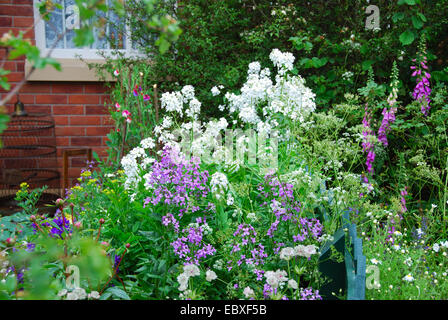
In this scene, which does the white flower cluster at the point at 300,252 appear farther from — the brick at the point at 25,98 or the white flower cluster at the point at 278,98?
the brick at the point at 25,98

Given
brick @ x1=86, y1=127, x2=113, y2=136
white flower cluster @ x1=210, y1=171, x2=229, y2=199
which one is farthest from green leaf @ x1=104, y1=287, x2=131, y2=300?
brick @ x1=86, y1=127, x2=113, y2=136

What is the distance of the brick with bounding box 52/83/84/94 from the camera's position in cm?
420

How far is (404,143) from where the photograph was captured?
11.1 ft

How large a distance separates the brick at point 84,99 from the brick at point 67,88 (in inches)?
2.4

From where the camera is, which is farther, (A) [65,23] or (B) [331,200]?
(A) [65,23]

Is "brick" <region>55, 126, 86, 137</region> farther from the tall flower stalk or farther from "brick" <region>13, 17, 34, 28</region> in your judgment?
the tall flower stalk

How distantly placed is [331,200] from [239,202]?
1.19 feet

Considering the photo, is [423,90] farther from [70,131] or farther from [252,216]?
[70,131]

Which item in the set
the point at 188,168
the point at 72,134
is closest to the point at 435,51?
the point at 188,168

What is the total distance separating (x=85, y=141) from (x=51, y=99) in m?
0.53

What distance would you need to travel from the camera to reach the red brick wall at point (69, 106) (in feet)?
13.7

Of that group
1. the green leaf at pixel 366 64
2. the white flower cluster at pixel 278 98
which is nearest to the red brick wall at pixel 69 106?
the white flower cluster at pixel 278 98

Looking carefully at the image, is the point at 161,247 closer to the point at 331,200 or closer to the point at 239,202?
the point at 239,202

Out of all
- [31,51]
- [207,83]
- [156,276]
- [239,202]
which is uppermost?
[207,83]
